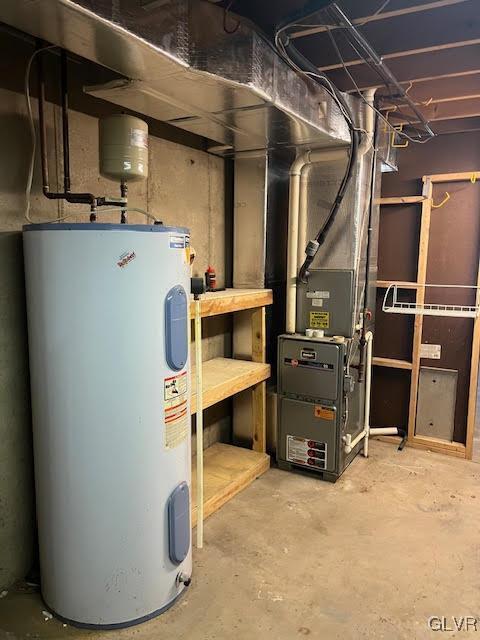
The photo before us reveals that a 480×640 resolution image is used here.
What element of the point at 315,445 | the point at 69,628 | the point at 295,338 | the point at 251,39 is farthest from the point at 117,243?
the point at 315,445

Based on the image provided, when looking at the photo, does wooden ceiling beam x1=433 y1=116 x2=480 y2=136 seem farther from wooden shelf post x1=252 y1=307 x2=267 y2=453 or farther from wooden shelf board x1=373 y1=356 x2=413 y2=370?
wooden shelf post x1=252 y1=307 x2=267 y2=453

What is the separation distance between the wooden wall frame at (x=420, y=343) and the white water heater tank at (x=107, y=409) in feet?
7.37

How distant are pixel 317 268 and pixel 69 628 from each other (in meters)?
2.32

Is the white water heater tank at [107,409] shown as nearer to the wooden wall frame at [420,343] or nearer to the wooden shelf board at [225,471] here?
the wooden shelf board at [225,471]

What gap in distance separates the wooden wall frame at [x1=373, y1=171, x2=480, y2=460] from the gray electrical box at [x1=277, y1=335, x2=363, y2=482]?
66cm

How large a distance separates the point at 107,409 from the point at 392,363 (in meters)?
2.57

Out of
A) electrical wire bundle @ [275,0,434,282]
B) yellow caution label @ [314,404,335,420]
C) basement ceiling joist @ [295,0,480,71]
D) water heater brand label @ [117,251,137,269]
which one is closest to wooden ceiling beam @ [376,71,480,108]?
electrical wire bundle @ [275,0,434,282]

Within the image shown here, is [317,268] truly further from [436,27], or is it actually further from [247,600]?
[247,600]

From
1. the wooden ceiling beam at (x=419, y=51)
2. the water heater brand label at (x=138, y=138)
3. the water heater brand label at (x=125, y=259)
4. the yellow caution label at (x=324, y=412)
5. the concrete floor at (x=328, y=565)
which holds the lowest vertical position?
the concrete floor at (x=328, y=565)

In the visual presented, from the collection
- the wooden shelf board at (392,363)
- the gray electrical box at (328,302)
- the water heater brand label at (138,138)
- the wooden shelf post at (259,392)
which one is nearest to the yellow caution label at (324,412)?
the wooden shelf post at (259,392)

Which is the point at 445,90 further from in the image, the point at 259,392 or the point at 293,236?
the point at 259,392

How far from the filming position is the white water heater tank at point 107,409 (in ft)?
5.36

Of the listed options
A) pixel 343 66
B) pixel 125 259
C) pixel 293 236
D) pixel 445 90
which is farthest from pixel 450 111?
pixel 125 259

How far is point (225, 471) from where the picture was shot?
2.92m
